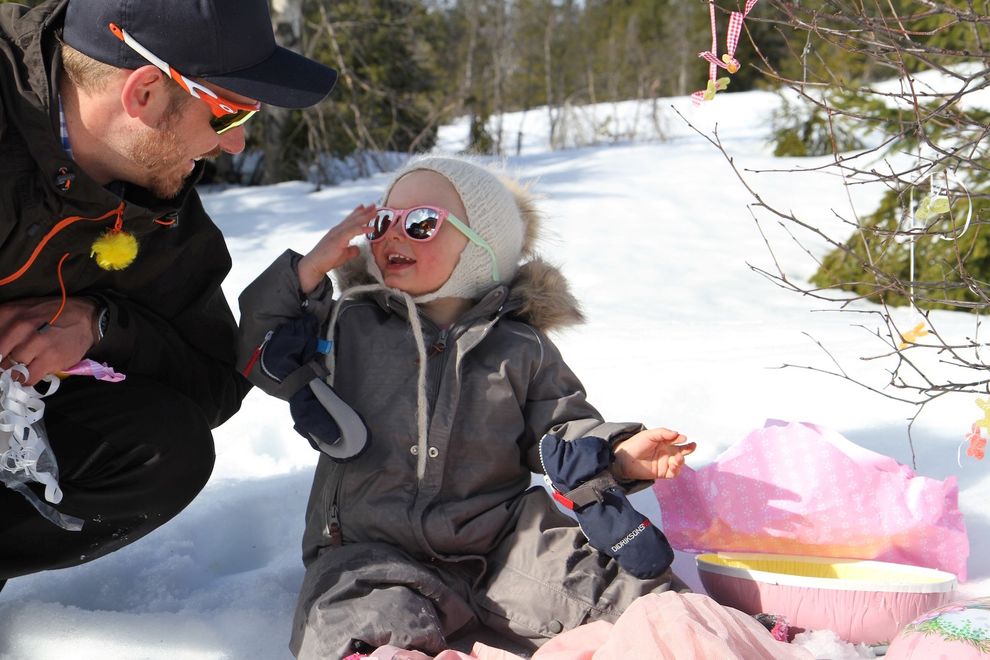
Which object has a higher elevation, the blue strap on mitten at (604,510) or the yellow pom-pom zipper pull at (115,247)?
the yellow pom-pom zipper pull at (115,247)

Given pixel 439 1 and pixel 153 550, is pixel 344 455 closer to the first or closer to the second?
pixel 153 550

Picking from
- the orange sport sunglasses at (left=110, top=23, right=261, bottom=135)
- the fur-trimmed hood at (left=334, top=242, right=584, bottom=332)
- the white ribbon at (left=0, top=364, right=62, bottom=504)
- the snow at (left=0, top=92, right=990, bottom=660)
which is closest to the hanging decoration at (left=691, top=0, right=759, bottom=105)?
the snow at (left=0, top=92, right=990, bottom=660)

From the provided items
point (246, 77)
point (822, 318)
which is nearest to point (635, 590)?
point (246, 77)

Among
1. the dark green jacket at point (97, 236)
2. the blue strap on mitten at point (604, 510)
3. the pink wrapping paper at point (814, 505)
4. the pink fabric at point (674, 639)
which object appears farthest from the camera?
the pink wrapping paper at point (814, 505)

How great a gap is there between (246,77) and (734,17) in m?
0.93

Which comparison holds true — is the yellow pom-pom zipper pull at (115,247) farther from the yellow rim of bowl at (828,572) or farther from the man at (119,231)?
the yellow rim of bowl at (828,572)

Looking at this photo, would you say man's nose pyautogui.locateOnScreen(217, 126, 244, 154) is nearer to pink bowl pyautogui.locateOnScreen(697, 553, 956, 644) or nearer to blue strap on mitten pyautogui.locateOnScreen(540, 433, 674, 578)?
blue strap on mitten pyautogui.locateOnScreen(540, 433, 674, 578)

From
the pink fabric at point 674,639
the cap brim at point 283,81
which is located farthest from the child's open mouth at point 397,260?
the pink fabric at point 674,639

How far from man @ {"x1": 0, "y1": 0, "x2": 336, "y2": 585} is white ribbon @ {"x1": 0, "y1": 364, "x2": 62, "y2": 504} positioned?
0.17ft

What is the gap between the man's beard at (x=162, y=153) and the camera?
75.2 inches

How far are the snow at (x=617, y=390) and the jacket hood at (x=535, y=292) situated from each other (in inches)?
12.7

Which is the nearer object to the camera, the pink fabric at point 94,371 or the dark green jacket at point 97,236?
the dark green jacket at point 97,236

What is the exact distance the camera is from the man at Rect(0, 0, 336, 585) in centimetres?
183

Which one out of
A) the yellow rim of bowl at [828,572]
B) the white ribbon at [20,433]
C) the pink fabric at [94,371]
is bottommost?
the yellow rim of bowl at [828,572]
